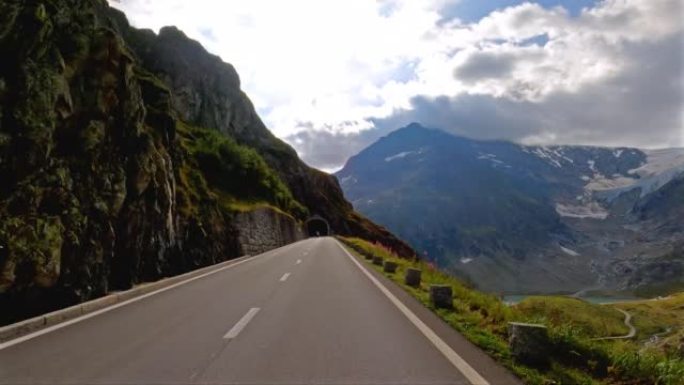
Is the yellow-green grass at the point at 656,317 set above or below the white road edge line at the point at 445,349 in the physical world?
Answer: below

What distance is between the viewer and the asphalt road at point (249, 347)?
5914mm

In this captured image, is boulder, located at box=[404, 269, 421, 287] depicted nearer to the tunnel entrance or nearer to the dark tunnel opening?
the tunnel entrance

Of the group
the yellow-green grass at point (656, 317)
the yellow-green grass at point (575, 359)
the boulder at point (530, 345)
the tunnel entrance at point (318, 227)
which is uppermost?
the tunnel entrance at point (318, 227)

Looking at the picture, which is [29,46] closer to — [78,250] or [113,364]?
[78,250]

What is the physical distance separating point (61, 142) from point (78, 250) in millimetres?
2730

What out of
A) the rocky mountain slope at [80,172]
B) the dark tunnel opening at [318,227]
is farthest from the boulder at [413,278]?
the dark tunnel opening at [318,227]

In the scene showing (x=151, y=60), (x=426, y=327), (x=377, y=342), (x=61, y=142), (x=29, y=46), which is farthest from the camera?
(x=151, y=60)

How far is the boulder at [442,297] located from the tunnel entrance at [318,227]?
112 meters

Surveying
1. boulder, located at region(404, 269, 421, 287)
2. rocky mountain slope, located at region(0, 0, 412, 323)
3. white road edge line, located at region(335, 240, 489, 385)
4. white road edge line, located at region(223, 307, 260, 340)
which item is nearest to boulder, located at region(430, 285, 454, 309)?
white road edge line, located at region(335, 240, 489, 385)

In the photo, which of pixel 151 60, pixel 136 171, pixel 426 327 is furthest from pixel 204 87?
pixel 426 327

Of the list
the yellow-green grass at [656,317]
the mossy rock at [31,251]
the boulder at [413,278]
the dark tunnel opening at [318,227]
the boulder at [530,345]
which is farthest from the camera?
the dark tunnel opening at [318,227]

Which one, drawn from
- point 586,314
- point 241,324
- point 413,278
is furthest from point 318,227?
point 241,324

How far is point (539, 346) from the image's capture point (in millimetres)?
6520

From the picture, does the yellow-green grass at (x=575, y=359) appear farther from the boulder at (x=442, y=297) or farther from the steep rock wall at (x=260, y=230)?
the steep rock wall at (x=260, y=230)
